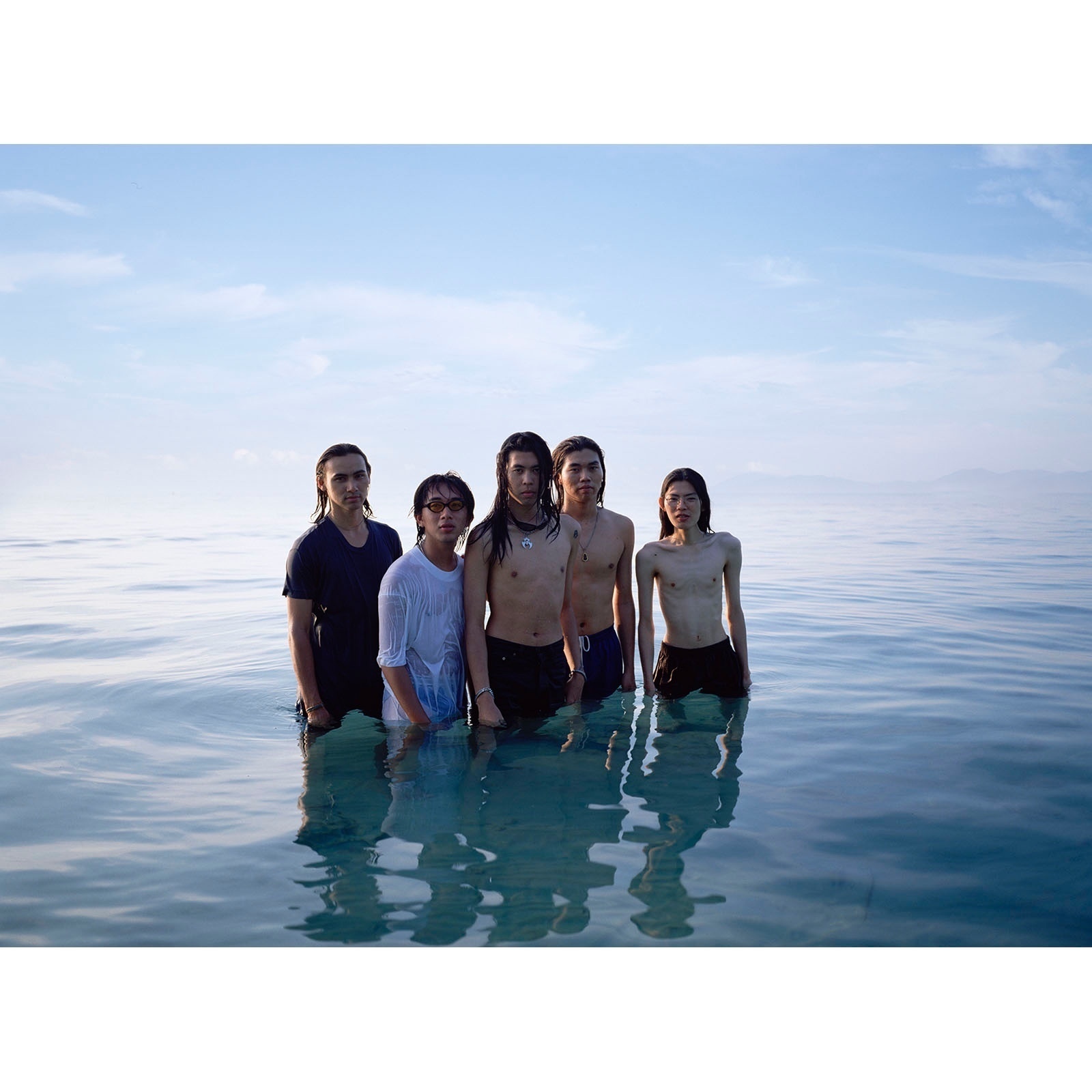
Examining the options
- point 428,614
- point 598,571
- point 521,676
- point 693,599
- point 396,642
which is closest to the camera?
point 396,642

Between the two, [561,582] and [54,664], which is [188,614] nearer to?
[54,664]

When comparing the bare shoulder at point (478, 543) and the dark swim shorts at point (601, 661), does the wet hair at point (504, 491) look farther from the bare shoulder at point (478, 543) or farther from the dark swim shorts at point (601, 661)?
the dark swim shorts at point (601, 661)

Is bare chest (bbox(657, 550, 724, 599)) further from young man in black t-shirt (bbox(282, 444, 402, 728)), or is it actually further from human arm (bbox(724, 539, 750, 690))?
young man in black t-shirt (bbox(282, 444, 402, 728))

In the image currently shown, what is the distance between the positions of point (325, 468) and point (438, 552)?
86 centimetres

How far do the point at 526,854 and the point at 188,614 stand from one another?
914 cm

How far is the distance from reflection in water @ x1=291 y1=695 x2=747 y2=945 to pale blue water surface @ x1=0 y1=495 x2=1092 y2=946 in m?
0.02

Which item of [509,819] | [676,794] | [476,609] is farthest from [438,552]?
[676,794]

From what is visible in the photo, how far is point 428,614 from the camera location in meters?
Answer: 4.90

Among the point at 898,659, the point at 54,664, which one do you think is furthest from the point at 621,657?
the point at 54,664

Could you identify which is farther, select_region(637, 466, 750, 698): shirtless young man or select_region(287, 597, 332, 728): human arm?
select_region(637, 466, 750, 698): shirtless young man

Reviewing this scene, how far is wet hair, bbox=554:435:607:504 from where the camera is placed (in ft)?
18.3

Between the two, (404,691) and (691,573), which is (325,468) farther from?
(691,573)

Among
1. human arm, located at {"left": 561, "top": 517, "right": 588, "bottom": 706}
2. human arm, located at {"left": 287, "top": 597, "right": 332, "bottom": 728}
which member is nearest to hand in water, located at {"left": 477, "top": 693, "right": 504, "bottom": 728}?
human arm, located at {"left": 561, "top": 517, "right": 588, "bottom": 706}

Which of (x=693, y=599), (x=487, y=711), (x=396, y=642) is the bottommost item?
(x=487, y=711)
